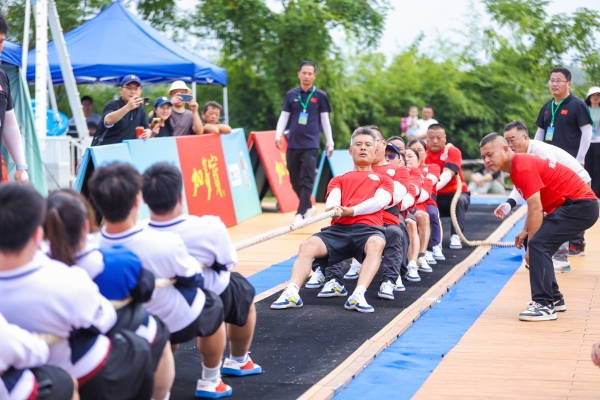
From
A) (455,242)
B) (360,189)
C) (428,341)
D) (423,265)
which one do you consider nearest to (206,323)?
(428,341)

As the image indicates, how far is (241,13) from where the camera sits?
1961 cm

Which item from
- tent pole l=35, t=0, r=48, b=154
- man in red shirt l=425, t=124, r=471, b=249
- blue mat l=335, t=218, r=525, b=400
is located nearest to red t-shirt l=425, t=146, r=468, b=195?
man in red shirt l=425, t=124, r=471, b=249

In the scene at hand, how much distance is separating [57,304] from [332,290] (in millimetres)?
4058

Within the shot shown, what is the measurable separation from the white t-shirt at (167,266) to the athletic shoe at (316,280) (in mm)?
3428

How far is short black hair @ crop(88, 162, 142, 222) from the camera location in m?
3.46

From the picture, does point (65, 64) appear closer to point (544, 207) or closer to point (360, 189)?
point (360, 189)

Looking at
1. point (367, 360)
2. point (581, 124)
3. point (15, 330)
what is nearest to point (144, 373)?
point (15, 330)

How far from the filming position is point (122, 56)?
14.2 m

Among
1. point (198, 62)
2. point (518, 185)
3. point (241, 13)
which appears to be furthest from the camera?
point (241, 13)

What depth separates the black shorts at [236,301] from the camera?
14.0 feet

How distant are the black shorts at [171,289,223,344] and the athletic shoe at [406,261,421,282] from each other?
153 inches

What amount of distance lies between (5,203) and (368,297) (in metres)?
4.34

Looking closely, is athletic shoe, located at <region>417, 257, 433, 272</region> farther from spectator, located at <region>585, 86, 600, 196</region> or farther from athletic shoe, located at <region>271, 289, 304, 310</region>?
spectator, located at <region>585, 86, 600, 196</region>

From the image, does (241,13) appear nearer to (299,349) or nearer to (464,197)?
(464,197)
